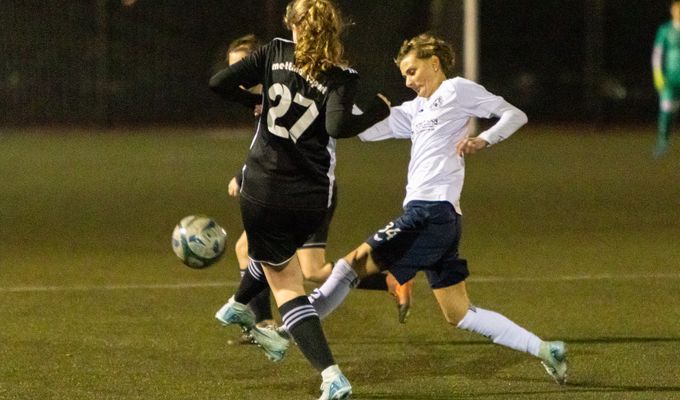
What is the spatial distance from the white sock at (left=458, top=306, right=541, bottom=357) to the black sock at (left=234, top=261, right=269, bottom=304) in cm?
97

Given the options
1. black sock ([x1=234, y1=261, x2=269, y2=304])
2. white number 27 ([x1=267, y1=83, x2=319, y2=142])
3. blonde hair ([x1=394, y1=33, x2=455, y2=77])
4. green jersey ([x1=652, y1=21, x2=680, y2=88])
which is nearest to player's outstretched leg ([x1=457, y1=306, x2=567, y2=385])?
black sock ([x1=234, y1=261, x2=269, y2=304])

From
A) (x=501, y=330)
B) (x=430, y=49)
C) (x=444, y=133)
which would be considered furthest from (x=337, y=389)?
(x=430, y=49)

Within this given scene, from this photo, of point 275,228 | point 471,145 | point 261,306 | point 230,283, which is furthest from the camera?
point 230,283

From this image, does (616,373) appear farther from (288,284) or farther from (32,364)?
(32,364)

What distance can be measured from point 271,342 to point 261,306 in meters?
1.10

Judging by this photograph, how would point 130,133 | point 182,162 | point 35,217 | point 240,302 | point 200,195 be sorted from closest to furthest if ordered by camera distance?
point 240,302 < point 35,217 < point 200,195 < point 182,162 < point 130,133

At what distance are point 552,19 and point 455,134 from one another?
17.0 meters

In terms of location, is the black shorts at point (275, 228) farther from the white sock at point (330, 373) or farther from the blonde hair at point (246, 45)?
the blonde hair at point (246, 45)

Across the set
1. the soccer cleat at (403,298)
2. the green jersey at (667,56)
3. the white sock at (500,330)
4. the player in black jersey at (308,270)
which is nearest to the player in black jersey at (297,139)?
the white sock at (500,330)

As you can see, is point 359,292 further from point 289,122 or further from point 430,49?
point 289,122

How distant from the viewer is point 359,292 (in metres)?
8.01

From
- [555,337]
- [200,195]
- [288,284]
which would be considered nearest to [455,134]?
[288,284]

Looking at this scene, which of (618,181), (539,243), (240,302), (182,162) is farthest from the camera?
(182,162)

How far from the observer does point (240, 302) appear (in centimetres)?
607
